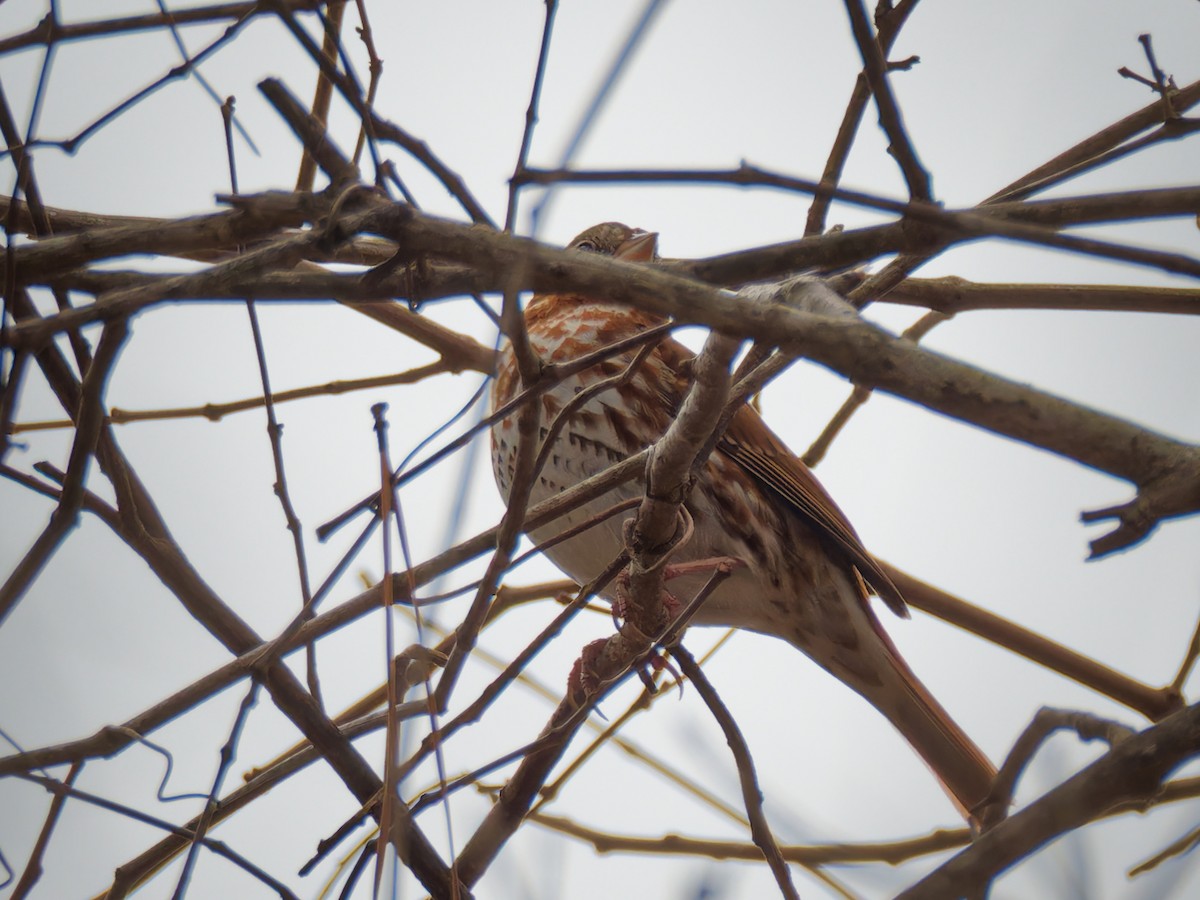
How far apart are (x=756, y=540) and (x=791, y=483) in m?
0.21

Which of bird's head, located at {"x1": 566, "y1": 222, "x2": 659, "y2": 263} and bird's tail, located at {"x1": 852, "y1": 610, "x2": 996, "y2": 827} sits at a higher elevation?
bird's head, located at {"x1": 566, "y1": 222, "x2": 659, "y2": 263}

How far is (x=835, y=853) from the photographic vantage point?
3.04m

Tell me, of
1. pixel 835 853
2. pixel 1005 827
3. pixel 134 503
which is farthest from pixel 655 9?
pixel 835 853

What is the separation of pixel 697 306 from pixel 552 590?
2.57 meters

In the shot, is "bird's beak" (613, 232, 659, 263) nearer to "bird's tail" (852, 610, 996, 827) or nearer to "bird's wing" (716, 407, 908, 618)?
"bird's wing" (716, 407, 908, 618)

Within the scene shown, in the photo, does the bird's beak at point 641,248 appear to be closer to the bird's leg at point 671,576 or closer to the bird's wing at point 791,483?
the bird's wing at point 791,483

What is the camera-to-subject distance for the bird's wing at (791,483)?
349cm

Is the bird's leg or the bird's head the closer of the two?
the bird's leg

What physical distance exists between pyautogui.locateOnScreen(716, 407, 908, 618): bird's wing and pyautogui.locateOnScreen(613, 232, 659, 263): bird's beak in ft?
3.74

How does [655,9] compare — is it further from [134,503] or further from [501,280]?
[134,503]

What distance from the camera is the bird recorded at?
3.45m

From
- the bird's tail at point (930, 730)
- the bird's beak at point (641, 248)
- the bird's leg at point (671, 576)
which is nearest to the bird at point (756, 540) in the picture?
the bird's tail at point (930, 730)

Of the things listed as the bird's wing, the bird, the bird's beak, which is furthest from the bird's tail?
the bird's beak

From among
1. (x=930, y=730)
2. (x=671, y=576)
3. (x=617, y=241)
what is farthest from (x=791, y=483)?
(x=617, y=241)
